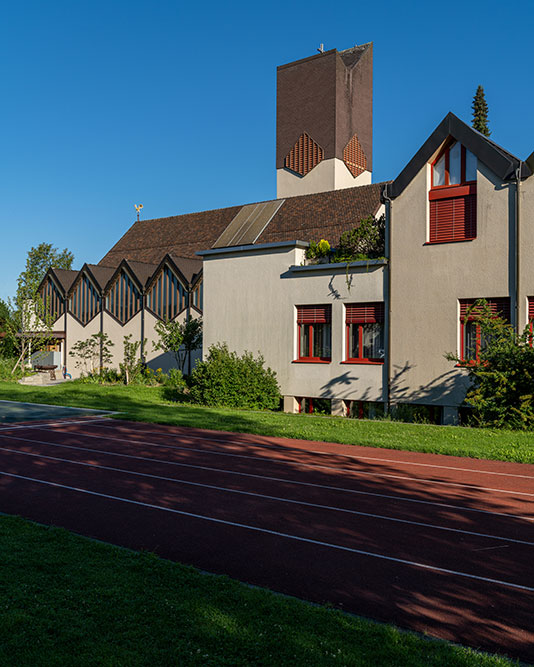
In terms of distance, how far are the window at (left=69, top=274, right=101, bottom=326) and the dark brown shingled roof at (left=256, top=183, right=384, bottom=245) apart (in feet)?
43.1

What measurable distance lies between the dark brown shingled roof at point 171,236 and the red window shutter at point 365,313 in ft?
67.2

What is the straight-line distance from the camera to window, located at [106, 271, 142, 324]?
38.4m

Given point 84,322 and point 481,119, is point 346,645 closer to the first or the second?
point 84,322

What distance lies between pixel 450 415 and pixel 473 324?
9.43 feet

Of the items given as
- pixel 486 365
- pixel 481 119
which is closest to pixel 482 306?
pixel 486 365

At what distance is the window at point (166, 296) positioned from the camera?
35750 mm

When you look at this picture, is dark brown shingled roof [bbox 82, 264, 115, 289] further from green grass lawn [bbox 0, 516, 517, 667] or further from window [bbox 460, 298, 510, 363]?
green grass lawn [bbox 0, 516, 517, 667]

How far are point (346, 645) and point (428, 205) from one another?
1750cm

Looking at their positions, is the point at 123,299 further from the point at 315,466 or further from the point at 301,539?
the point at 301,539

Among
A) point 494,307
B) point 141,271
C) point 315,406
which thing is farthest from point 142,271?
point 494,307

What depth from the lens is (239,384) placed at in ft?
76.1

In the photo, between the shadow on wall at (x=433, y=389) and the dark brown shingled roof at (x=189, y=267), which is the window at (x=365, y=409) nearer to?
the shadow on wall at (x=433, y=389)

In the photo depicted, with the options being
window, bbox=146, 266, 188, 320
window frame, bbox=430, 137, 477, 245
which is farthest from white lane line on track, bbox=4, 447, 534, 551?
window, bbox=146, 266, 188, 320

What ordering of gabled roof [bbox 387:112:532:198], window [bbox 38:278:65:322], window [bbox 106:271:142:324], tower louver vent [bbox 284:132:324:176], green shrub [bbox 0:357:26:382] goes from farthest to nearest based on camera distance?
tower louver vent [bbox 284:132:324:176], window [bbox 38:278:65:322], window [bbox 106:271:142:324], green shrub [bbox 0:357:26:382], gabled roof [bbox 387:112:532:198]
